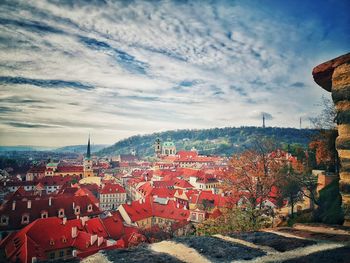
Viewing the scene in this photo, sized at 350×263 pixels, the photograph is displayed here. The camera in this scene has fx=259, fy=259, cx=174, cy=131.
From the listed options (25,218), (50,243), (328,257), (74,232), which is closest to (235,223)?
(328,257)

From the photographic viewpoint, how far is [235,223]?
12.3m

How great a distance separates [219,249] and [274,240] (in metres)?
1.09

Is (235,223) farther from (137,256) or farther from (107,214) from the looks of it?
(107,214)

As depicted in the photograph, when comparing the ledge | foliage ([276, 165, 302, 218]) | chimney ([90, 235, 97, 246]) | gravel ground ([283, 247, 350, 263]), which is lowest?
chimney ([90, 235, 97, 246])

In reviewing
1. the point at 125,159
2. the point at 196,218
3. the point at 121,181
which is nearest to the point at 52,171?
the point at 121,181

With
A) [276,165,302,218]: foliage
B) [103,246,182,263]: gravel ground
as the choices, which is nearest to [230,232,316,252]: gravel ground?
[103,246,182,263]: gravel ground

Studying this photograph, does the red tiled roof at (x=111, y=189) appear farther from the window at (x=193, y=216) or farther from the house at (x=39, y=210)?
the window at (x=193, y=216)

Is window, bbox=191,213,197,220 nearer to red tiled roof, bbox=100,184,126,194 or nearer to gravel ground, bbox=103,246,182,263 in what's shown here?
red tiled roof, bbox=100,184,126,194

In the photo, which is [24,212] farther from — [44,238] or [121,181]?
[121,181]

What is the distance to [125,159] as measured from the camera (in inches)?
6102

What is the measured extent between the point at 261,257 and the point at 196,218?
2995cm

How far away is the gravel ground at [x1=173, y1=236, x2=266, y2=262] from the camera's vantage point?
350 cm

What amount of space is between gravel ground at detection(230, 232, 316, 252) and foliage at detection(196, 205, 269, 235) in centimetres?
767

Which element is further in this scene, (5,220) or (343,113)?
(5,220)
